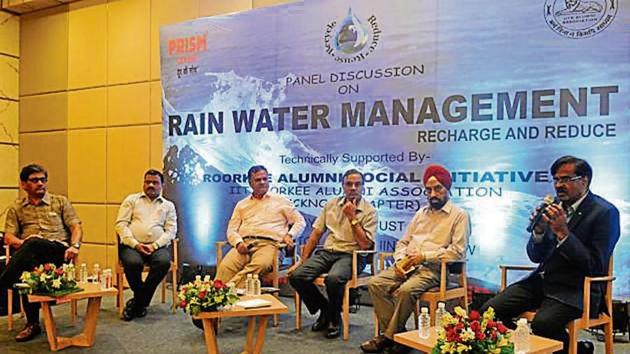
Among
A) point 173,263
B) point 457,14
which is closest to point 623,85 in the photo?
point 457,14

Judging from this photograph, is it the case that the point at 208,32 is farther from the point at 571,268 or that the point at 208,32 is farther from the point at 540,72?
the point at 571,268

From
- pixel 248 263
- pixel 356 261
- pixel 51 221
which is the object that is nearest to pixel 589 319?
pixel 356 261

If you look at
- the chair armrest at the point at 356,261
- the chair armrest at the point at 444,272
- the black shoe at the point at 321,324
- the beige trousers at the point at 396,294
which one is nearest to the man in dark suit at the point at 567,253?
the chair armrest at the point at 444,272

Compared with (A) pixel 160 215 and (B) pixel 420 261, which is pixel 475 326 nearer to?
(B) pixel 420 261

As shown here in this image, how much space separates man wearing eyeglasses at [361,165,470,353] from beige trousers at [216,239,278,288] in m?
0.94

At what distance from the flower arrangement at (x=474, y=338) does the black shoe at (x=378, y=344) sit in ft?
4.61

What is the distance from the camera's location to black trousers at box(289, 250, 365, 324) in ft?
14.0

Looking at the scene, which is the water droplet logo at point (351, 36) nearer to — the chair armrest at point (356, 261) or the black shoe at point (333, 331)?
the chair armrest at point (356, 261)

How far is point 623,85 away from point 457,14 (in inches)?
51.8

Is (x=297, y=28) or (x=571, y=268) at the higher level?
(x=297, y=28)

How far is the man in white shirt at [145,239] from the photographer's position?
485 centimetres

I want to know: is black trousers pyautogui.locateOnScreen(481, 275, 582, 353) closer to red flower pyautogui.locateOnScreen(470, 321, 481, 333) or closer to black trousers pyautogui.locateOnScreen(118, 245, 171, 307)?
red flower pyautogui.locateOnScreen(470, 321, 481, 333)

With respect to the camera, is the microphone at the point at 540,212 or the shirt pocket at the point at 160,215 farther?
the shirt pocket at the point at 160,215

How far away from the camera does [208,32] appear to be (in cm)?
599
